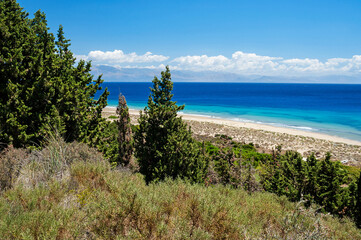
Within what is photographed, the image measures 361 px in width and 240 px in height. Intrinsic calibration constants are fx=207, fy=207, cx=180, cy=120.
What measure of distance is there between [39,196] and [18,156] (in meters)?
3.60

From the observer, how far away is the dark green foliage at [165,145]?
9992 mm

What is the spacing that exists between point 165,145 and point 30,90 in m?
6.42

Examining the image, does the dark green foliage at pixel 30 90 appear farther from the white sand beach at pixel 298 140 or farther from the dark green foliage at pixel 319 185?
the white sand beach at pixel 298 140

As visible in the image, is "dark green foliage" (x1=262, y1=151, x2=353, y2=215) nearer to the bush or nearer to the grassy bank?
the grassy bank

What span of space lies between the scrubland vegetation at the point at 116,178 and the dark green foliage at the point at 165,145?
0.05 metres

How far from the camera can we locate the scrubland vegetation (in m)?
3.67

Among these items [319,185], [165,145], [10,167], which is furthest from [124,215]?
[319,185]

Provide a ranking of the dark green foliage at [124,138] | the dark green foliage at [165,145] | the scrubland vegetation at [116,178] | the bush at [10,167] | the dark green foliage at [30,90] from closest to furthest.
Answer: the scrubland vegetation at [116,178] → the bush at [10,167] → the dark green foliage at [30,90] → the dark green foliage at [165,145] → the dark green foliage at [124,138]

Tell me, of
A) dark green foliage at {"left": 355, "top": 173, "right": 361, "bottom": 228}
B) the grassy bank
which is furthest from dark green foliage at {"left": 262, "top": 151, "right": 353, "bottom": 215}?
the grassy bank

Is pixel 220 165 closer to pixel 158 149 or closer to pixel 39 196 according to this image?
pixel 158 149

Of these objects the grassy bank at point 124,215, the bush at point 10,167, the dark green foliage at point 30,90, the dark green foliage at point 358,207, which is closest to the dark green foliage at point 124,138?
the dark green foliage at point 30,90

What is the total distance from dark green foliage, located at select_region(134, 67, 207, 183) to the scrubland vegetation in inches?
2.1

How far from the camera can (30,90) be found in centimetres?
886

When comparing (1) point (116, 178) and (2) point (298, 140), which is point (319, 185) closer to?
(1) point (116, 178)
